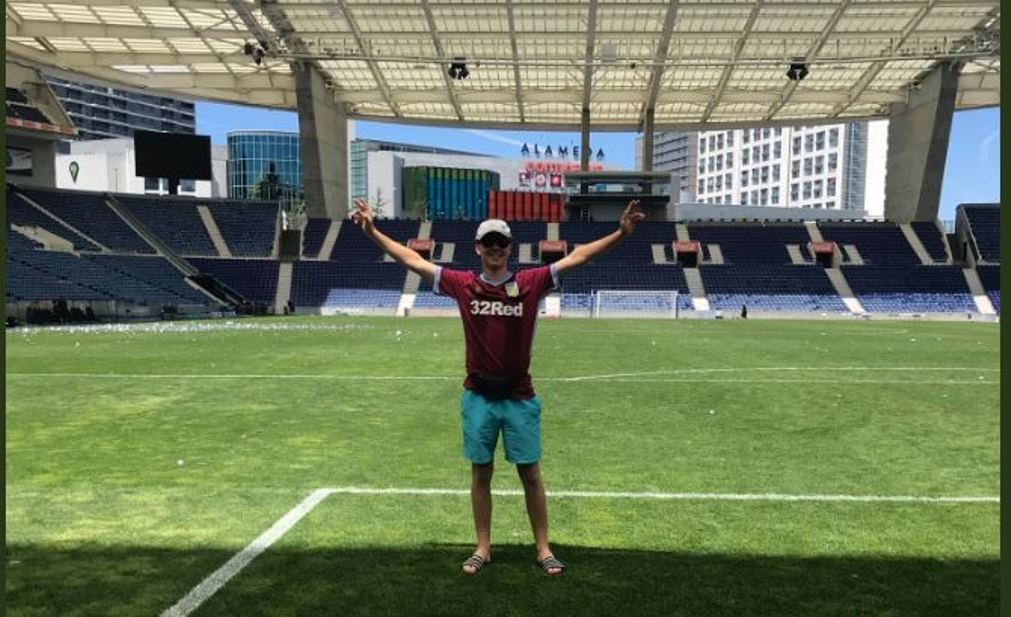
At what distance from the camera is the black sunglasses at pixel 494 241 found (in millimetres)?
4672

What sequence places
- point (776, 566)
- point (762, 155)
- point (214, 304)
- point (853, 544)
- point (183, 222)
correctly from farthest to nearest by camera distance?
point (762, 155), point (183, 222), point (214, 304), point (853, 544), point (776, 566)

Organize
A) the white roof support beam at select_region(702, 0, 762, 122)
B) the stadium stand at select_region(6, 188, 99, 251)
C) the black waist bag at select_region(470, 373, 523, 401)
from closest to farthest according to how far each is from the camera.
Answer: the black waist bag at select_region(470, 373, 523, 401), the white roof support beam at select_region(702, 0, 762, 122), the stadium stand at select_region(6, 188, 99, 251)

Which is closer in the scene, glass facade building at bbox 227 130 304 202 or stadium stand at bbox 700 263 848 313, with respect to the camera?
stadium stand at bbox 700 263 848 313

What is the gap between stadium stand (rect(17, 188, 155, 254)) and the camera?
166 feet

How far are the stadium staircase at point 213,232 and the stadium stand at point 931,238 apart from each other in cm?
5184

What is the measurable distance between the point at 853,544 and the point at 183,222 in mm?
58637

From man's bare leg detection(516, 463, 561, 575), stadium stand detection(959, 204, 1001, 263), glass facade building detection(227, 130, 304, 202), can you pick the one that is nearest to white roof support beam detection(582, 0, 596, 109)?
stadium stand detection(959, 204, 1001, 263)

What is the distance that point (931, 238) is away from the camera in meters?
57.6

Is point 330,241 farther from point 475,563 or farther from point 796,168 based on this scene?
point 796,168

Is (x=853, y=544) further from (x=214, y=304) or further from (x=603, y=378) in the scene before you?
(x=214, y=304)

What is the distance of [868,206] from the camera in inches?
5438

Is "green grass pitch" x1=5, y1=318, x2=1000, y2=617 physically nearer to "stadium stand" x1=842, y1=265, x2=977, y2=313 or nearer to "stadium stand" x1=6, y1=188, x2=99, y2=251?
"stadium stand" x1=6, y1=188, x2=99, y2=251

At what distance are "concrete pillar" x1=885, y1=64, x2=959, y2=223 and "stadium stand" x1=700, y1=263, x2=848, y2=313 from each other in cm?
995

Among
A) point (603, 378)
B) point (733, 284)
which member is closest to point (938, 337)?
point (603, 378)
